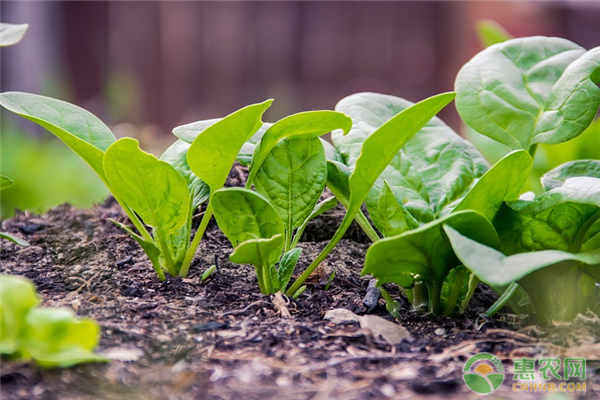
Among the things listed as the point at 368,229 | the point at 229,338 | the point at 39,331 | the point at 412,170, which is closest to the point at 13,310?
the point at 39,331

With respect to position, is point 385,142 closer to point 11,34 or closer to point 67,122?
point 67,122

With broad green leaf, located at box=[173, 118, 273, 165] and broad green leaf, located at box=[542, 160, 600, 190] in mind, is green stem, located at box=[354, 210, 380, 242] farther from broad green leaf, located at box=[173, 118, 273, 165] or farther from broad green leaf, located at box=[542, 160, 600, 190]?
broad green leaf, located at box=[542, 160, 600, 190]

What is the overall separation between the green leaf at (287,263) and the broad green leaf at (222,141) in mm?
195

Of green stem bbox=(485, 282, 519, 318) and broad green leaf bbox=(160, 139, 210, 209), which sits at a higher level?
broad green leaf bbox=(160, 139, 210, 209)

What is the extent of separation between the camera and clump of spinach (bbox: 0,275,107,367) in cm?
77

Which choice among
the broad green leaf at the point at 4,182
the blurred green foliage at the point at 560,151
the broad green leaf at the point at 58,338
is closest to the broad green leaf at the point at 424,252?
the broad green leaf at the point at 58,338

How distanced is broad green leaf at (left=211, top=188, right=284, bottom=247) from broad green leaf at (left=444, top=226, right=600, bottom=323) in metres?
0.33

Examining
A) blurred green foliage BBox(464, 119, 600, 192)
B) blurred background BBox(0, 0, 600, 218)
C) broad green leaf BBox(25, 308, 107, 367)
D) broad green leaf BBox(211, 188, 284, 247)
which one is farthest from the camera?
blurred background BBox(0, 0, 600, 218)

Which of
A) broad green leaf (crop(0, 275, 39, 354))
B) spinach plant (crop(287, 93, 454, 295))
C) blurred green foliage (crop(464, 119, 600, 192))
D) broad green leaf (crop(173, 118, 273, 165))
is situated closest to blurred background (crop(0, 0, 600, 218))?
blurred green foliage (crop(464, 119, 600, 192))

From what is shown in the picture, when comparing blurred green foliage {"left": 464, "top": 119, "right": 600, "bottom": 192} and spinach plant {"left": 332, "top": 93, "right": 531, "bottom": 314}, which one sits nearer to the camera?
spinach plant {"left": 332, "top": 93, "right": 531, "bottom": 314}

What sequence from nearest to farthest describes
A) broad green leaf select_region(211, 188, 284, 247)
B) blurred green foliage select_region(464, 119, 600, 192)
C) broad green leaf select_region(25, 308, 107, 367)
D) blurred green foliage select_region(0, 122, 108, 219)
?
broad green leaf select_region(25, 308, 107, 367)
broad green leaf select_region(211, 188, 284, 247)
blurred green foliage select_region(464, 119, 600, 192)
blurred green foliage select_region(0, 122, 108, 219)

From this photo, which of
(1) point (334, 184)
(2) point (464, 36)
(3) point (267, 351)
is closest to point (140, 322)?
(3) point (267, 351)

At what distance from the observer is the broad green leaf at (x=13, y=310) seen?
769 mm

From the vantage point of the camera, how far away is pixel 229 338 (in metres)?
0.94
